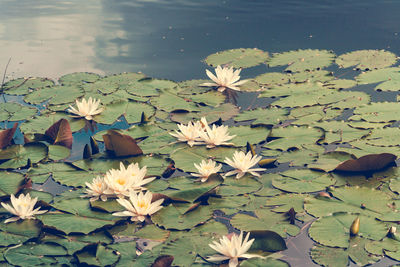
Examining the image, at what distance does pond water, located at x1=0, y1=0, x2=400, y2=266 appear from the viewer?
662 centimetres

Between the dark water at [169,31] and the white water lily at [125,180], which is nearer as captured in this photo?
the white water lily at [125,180]

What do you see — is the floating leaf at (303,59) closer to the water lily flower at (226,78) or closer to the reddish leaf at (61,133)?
the water lily flower at (226,78)

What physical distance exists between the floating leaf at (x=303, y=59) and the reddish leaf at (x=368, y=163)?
7.30 feet

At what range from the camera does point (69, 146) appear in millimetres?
4598

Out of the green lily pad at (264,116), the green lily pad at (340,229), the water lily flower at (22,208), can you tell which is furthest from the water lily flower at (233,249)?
the green lily pad at (264,116)

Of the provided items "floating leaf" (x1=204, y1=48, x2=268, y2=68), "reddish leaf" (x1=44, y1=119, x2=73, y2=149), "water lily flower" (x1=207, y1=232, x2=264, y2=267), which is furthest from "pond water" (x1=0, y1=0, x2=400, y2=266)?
"water lily flower" (x1=207, y1=232, x2=264, y2=267)

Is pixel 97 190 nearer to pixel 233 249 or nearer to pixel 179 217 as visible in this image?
pixel 179 217

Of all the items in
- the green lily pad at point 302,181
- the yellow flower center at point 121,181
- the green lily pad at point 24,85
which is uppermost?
the yellow flower center at point 121,181

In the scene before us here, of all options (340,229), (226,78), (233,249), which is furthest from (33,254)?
(226,78)

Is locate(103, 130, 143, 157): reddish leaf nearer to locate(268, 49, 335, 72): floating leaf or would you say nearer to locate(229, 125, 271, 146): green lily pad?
locate(229, 125, 271, 146): green lily pad

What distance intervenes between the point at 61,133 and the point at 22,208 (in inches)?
47.5

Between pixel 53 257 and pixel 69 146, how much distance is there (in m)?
1.58

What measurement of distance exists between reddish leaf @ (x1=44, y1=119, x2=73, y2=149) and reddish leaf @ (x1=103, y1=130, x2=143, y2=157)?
0.47 meters

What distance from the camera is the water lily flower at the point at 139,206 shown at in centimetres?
348
